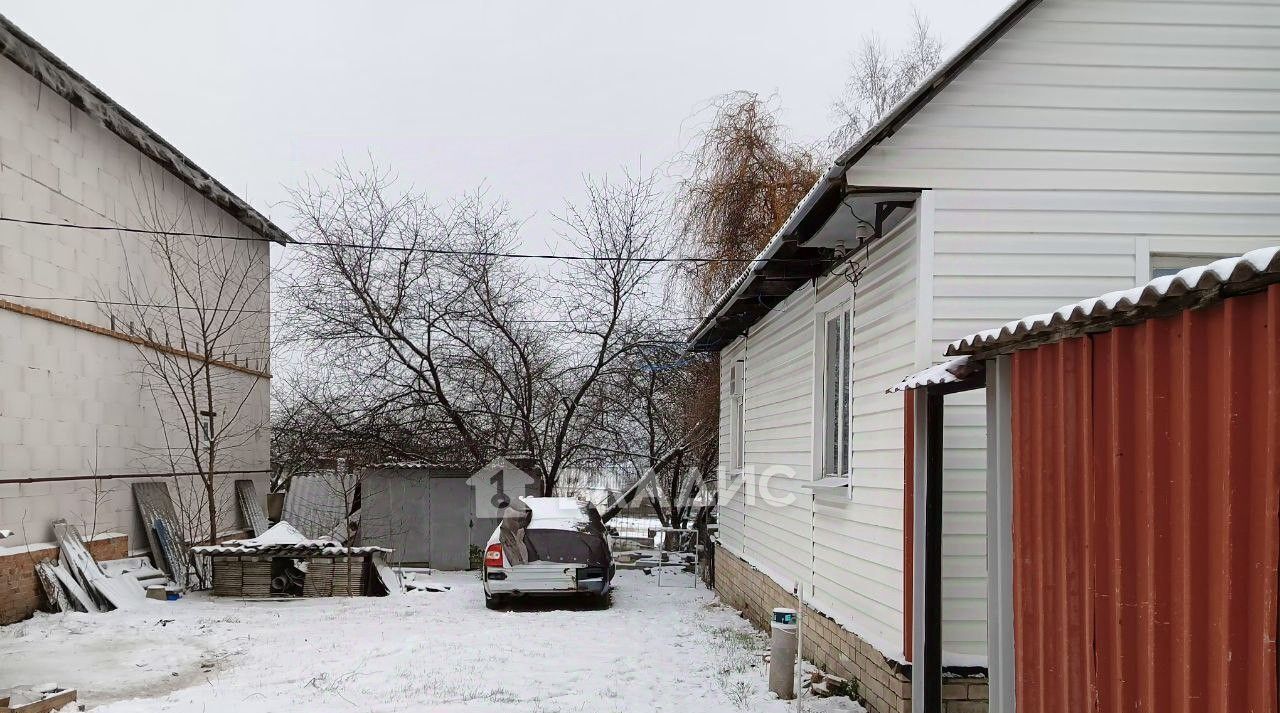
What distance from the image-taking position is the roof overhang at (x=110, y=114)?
40.7ft

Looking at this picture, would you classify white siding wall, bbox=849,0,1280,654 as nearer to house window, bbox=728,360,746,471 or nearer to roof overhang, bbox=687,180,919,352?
roof overhang, bbox=687,180,919,352

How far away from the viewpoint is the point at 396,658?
9.90 meters

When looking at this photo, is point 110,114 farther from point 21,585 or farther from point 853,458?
point 853,458

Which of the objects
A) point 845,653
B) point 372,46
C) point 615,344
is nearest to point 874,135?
point 845,653

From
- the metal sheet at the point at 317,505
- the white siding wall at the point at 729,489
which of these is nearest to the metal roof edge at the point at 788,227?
the white siding wall at the point at 729,489

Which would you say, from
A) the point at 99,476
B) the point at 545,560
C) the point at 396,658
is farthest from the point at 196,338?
the point at 396,658

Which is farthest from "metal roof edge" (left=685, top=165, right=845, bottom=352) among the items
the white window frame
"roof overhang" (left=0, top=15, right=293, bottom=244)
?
Result: "roof overhang" (left=0, top=15, right=293, bottom=244)

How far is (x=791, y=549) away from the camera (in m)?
10.3

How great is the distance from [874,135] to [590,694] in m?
4.92

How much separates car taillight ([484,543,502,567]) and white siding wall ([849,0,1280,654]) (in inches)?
332

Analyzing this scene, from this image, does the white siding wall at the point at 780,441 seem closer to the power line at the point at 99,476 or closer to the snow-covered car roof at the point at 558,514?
the snow-covered car roof at the point at 558,514

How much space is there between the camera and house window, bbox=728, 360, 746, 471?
1462cm

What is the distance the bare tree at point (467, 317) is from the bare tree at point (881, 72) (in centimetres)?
475

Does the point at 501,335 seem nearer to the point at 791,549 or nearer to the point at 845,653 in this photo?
the point at 791,549
